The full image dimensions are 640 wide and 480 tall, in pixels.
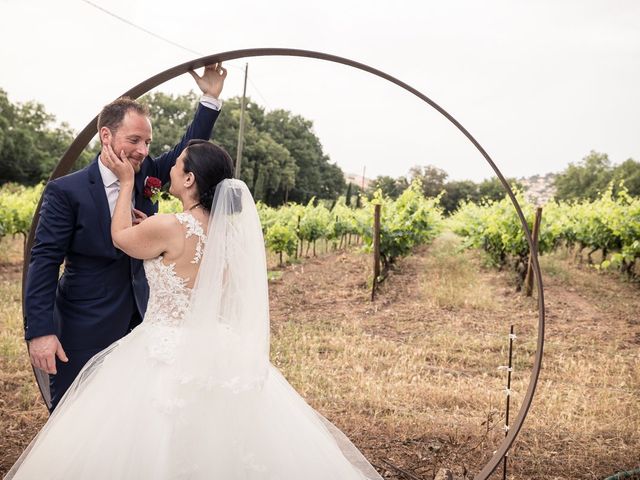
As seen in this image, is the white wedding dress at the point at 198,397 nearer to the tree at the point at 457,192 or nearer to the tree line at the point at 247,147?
the tree line at the point at 247,147

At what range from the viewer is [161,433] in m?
2.70

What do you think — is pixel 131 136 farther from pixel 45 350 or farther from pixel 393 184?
pixel 393 184

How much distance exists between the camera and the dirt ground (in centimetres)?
450

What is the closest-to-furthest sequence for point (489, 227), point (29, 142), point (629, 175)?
point (489, 227) → point (29, 142) → point (629, 175)

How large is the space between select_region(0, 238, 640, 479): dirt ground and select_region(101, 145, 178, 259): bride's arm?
2.26 meters

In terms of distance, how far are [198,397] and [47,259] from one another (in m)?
1.06

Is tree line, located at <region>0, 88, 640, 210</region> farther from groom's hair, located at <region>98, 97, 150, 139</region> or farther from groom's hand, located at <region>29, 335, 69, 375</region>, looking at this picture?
groom's hand, located at <region>29, 335, 69, 375</region>

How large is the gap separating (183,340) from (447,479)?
2094 millimetres

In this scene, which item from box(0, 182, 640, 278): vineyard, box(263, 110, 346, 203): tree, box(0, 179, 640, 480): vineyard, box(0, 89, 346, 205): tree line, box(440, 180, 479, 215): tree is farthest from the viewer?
box(440, 180, 479, 215): tree

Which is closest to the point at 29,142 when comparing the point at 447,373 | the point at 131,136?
the point at 447,373

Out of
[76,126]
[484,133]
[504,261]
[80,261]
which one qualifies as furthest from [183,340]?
[76,126]

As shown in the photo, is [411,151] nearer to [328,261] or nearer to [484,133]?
[484,133]

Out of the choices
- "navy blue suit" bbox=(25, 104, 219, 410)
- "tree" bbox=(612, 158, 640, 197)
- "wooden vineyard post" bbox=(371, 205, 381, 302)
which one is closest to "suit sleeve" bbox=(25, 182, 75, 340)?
"navy blue suit" bbox=(25, 104, 219, 410)

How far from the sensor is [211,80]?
11.7ft
